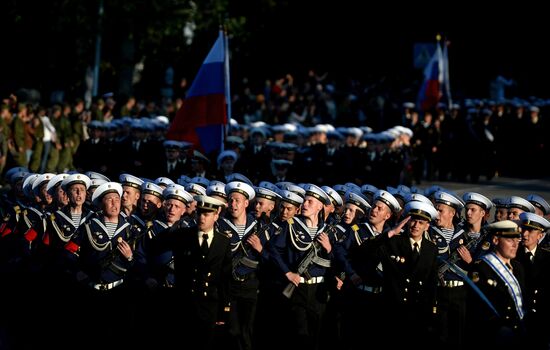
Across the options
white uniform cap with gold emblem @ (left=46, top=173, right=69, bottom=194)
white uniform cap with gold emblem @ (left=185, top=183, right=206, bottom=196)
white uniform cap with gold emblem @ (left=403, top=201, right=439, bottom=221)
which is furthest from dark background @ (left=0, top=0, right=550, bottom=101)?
white uniform cap with gold emblem @ (left=403, top=201, right=439, bottom=221)

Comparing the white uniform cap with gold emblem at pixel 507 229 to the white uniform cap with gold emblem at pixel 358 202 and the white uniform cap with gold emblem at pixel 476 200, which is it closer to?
the white uniform cap with gold emblem at pixel 476 200

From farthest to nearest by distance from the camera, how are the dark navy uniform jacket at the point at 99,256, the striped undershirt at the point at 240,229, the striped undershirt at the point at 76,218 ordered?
1. the striped undershirt at the point at 76,218
2. the striped undershirt at the point at 240,229
3. the dark navy uniform jacket at the point at 99,256

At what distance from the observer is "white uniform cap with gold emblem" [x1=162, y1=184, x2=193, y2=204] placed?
1462 centimetres

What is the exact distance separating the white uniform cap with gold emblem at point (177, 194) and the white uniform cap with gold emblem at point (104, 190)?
454 mm

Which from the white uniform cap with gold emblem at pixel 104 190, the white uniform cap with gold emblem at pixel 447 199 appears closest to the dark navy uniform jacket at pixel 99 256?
the white uniform cap with gold emblem at pixel 104 190

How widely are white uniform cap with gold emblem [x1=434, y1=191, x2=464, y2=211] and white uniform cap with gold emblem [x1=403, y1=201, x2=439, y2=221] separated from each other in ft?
3.76

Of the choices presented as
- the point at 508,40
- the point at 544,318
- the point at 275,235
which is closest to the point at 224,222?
the point at 275,235

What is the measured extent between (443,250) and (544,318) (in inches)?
112

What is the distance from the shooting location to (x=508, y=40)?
155 ft

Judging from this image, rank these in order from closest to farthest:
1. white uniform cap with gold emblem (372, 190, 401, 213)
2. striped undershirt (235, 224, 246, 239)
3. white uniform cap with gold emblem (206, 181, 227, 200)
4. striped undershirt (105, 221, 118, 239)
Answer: striped undershirt (105, 221, 118, 239), striped undershirt (235, 224, 246, 239), white uniform cap with gold emblem (372, 190, 401, 213), white uniform cap with gold emblem (206, 181, 227, 200)

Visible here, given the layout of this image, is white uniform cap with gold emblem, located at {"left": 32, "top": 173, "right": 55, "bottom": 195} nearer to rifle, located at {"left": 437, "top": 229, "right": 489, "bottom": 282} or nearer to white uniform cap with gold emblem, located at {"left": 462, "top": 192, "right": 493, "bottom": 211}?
Answer: white uniform cap with gold emblem, located at {"left": 462, "top": 192, "right": 493, "bottom": 211}

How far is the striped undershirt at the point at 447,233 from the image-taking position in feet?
47.1

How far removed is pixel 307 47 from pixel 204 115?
2825 cm

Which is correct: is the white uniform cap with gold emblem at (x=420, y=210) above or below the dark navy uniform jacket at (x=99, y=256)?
above
